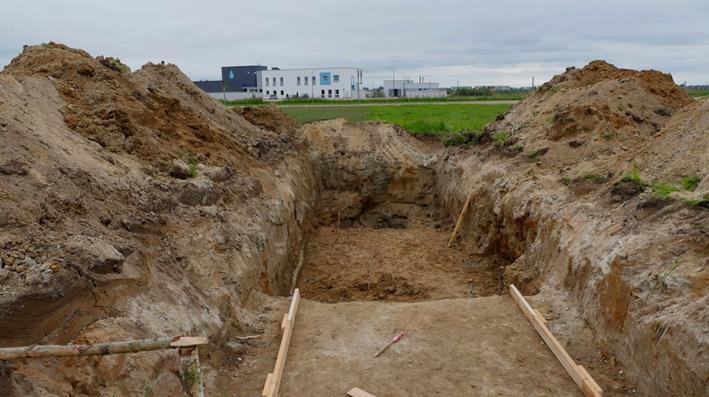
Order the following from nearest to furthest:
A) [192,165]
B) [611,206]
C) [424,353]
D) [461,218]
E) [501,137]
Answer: [424,353], [611,206], [192,165], [461,218], [501,137]

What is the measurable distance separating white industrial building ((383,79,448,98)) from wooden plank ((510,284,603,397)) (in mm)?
80633

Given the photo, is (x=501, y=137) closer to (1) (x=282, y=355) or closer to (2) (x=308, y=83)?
(1) (x=282, y=355)

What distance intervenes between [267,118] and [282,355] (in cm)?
1354

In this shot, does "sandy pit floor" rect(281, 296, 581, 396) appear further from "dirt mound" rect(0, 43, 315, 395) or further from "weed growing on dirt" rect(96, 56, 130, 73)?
"weed growing on dirt" rect(96, 56, 130, 73)

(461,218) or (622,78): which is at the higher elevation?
(622,78)

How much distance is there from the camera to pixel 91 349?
9.61ft

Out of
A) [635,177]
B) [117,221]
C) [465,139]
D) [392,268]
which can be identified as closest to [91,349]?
[117,221]

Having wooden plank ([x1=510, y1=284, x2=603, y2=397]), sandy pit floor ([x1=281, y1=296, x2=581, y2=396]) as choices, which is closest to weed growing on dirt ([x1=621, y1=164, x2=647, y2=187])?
wooden plank ([x1=510, y1=284, x2=603, y2=397])

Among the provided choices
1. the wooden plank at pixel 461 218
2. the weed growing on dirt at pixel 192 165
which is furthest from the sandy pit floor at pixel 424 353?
the wooden plank at pixel 461 218

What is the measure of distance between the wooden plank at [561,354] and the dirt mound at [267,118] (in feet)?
40.9

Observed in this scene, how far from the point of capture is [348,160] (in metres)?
18.8

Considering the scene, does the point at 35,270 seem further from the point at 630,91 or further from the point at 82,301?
the point at 630,91

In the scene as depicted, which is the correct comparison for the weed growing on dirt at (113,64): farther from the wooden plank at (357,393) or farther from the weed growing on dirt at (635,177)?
the weed growing on dirt at (635,177)

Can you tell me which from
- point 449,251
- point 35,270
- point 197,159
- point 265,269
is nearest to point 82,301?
point 35,270
